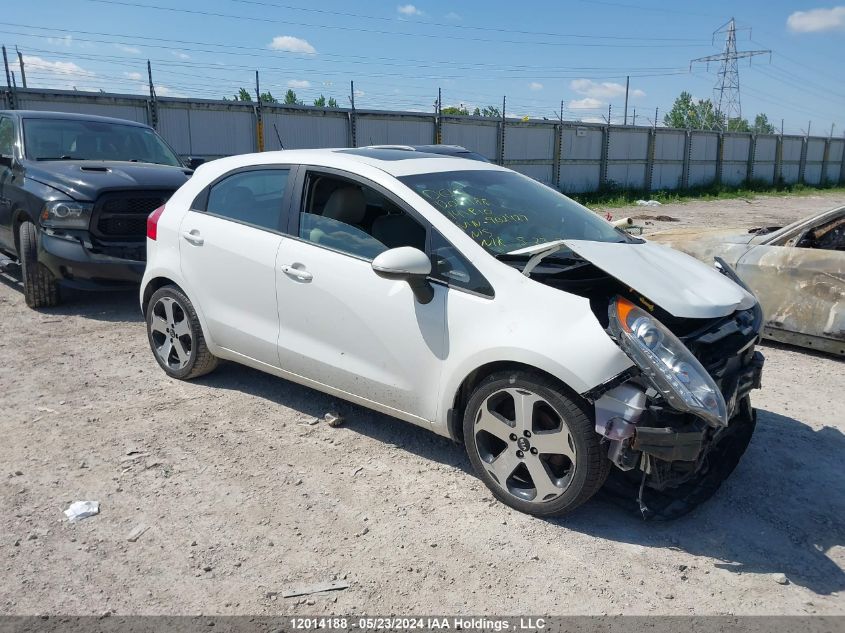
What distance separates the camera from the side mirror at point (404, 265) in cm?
349

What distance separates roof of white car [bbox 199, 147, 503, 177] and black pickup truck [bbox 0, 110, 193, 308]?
2661mm

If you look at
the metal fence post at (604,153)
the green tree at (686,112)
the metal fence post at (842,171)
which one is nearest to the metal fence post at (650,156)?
the metal fence post at (604,153)

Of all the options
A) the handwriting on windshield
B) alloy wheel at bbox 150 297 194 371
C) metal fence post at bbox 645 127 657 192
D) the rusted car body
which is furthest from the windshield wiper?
metal fence post at bbox 645 127 657 192

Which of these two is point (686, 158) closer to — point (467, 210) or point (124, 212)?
point (124, 212)

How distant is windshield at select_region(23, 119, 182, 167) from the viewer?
25.0 ft

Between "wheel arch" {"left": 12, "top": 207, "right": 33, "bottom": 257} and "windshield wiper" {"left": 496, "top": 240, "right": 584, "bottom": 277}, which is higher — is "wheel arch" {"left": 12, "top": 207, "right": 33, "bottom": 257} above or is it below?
below

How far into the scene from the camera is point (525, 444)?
3.42 m

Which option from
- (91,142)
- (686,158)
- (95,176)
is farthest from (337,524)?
(686,158)

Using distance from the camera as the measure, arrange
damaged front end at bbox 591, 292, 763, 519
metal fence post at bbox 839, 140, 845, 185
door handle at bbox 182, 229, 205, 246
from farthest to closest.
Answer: metal fence post at bbox 839, 140, 845, 185 < door handle at bbox 182, 229, 205, 246 < damaged front end at bbox 591, 292, 763, 519

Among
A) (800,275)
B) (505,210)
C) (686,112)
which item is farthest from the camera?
(686,112)

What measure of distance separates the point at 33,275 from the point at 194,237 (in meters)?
3.28

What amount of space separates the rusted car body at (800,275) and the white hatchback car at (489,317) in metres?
1.93

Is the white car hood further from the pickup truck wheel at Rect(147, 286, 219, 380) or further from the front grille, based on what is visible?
the front grille

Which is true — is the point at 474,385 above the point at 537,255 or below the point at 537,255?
below
